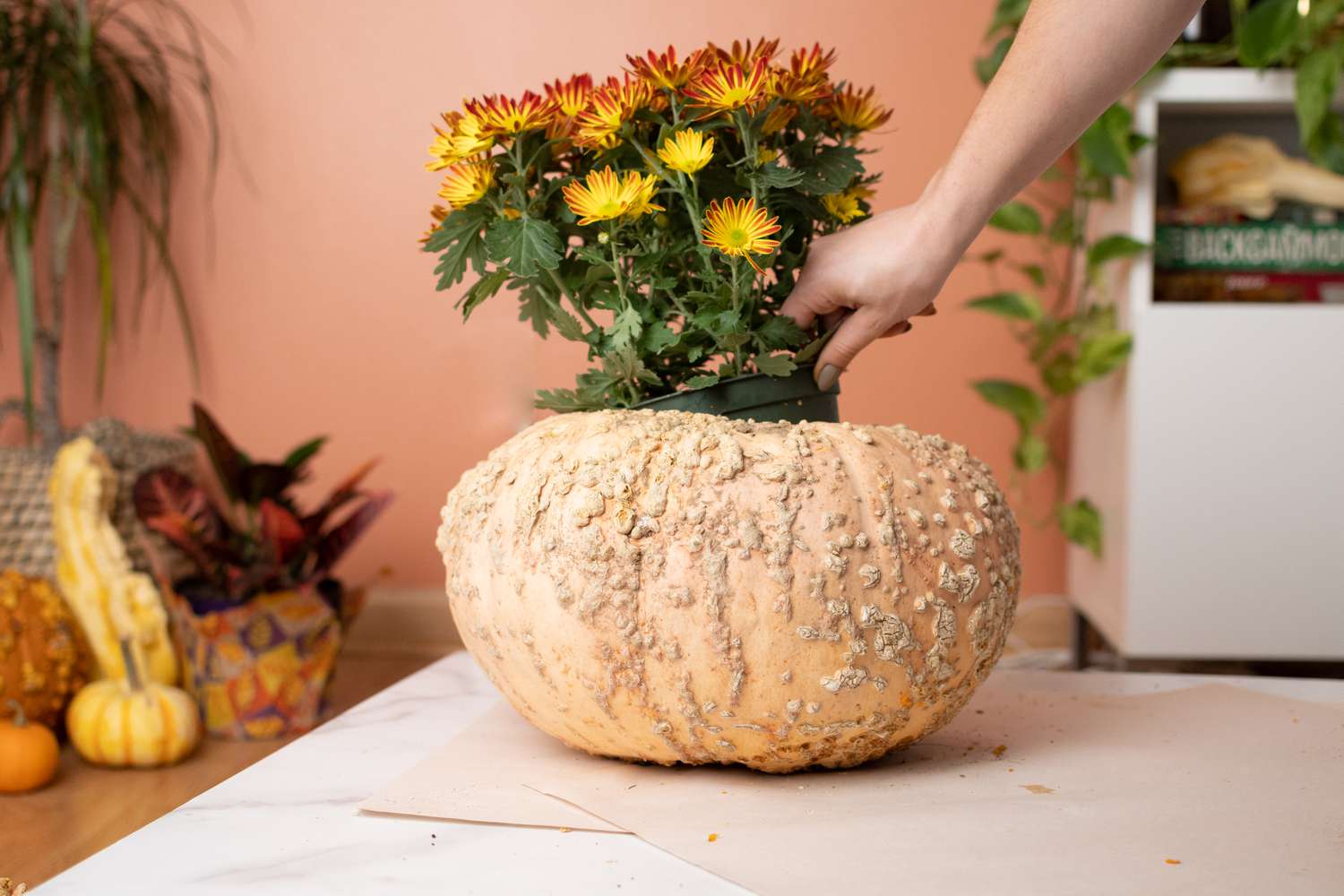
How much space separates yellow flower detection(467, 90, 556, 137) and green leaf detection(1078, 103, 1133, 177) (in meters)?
1.07

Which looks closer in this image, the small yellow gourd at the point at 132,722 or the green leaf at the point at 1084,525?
the small yellow gourd at the point at 132,722

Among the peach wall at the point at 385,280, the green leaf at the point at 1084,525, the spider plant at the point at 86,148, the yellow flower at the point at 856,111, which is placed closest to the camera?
the yellow flower at the point at 856,111

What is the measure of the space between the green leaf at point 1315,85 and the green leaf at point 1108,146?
8.5 inches

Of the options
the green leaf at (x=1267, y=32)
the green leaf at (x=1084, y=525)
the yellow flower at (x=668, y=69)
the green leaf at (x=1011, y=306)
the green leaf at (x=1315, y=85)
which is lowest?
the green leaf at (x=1084, y=525)

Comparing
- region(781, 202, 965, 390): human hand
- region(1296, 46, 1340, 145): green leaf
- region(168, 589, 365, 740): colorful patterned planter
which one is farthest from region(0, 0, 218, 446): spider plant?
region(1296, 46, 1340, 145): green leaf

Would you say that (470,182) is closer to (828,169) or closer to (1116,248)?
(828,169)

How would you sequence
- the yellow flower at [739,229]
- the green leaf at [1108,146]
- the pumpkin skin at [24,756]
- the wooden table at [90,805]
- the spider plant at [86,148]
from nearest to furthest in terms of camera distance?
the yellow flower at [739,229] → the wooden table at [90,805] → the pumpkin skin at [24,756] → the green leaf at [1108,146] → the spider plant at [86,148]

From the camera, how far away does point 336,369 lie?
2.24m

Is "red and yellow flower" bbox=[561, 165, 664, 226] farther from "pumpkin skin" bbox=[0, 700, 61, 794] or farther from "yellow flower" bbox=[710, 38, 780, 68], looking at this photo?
"pumpkin skin" bbox=[0, 700, 61, 794]

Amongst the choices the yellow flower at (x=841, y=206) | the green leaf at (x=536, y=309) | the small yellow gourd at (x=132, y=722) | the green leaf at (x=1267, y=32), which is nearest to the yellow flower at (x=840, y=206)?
the yellow flower at (x=841, y=206)

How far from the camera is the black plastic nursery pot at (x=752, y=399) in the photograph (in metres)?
0.73

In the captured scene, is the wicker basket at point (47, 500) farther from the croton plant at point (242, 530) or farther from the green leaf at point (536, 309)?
the green leaf at point (536, 309)

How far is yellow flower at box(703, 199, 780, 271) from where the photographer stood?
2.17ft

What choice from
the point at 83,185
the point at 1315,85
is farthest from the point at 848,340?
the point at 83,185
